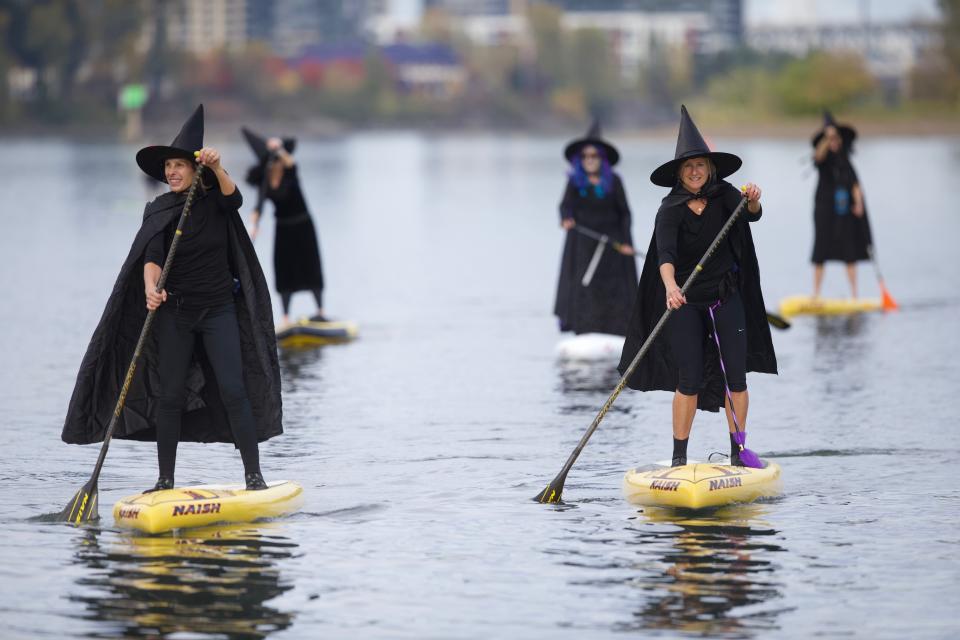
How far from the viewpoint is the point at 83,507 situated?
30.5 ft

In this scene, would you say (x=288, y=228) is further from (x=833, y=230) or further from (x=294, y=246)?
(x=833, y=230)

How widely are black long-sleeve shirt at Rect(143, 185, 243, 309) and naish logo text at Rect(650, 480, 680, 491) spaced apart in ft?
7.51

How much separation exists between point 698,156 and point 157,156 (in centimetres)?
259

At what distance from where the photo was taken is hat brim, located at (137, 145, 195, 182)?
8.96m

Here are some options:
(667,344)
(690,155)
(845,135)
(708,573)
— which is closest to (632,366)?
(667,344)

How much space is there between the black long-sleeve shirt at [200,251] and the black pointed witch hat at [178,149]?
9.4 inches

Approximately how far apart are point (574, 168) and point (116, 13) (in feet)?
485

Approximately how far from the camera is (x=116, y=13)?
157875 mm

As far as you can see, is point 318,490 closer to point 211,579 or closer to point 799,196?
point 211,579

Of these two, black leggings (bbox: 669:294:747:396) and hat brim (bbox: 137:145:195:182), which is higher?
hat brim (bbox: 137:145:195:182)

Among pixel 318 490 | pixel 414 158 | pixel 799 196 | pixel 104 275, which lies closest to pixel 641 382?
pixel 318 490

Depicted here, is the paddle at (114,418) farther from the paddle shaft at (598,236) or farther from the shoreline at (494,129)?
the shoreline at (494,129)

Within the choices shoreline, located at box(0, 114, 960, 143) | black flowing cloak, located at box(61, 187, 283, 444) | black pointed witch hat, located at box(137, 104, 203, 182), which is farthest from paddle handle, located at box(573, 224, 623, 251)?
shoreline, located at box(0, 114, 960, 143)

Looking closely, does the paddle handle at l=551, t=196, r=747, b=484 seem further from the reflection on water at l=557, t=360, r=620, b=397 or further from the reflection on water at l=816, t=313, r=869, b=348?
the reflection on water at l=816, t=313, r=869, b=348
